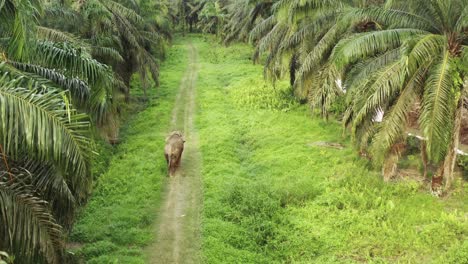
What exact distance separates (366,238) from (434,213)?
7.81 ft

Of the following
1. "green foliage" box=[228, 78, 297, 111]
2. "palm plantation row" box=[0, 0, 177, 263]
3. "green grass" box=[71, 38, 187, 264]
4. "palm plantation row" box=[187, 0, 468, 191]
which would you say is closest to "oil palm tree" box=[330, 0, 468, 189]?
"palm plantation row" box=[187, 0, 468, 191]

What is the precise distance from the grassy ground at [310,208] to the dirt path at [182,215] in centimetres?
36

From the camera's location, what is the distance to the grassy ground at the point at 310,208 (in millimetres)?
11391

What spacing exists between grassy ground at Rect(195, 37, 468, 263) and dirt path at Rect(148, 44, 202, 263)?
0.36 metres

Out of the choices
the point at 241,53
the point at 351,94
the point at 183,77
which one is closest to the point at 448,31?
the point at 351,94

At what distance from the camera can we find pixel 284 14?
19.1 metres

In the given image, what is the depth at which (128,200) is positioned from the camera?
14570mm

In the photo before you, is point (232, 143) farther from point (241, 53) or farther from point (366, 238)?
point (241, 53)

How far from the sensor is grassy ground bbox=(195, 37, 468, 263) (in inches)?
448

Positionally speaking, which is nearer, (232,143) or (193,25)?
(232,143)

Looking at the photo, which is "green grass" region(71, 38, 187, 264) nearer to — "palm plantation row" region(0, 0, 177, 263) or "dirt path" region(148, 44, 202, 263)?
"dirt path" region(148, 44, 202, 263)

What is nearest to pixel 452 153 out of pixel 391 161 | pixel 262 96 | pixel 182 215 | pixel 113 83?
pixel 391 161

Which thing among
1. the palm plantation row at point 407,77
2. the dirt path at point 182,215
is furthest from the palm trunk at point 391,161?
the dirt path at point 182,215

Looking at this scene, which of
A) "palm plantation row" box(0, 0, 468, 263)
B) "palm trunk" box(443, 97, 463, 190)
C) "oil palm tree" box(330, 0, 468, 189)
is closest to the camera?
"palm plantation row" box(0, 0, 468, 263)
